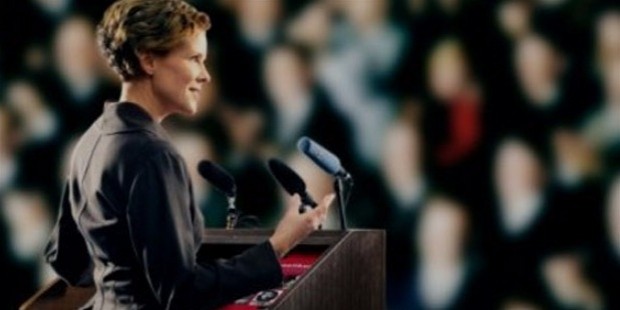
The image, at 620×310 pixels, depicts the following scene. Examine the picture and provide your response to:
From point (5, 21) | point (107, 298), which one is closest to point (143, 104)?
point (107, 298)

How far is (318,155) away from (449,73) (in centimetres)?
105

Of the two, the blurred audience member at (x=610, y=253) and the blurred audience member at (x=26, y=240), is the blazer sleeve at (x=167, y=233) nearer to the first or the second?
the blurred audience member at (x=610, y=253)

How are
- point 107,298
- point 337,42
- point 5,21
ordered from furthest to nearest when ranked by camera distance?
1. point 5,21
2. point 337,42
3. point 107,298

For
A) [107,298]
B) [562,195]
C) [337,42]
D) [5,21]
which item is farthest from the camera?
[5,21]

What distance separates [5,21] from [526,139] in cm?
149

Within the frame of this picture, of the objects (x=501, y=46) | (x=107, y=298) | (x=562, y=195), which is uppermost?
(x=501, y=46)

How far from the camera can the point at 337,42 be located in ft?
8.82

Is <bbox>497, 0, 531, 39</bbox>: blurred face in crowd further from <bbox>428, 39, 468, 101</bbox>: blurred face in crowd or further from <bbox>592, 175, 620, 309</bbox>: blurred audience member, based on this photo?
<bbox>592, 175, 620, 309</bbox>: blurred audience member

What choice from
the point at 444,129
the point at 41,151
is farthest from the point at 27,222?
the point at 444,129

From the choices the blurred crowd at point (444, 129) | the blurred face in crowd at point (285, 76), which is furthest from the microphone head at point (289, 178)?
the blurred face in crowd at point (285, 76)

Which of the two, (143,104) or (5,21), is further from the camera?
(5,21)

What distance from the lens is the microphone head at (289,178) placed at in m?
1.59

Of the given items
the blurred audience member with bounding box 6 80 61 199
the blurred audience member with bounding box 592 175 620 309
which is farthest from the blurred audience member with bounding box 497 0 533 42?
the blurred audience member with bounding box 6 80 61 199

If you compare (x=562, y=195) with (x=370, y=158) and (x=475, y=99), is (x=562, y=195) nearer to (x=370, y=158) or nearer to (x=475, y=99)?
(x=475, y=99)
